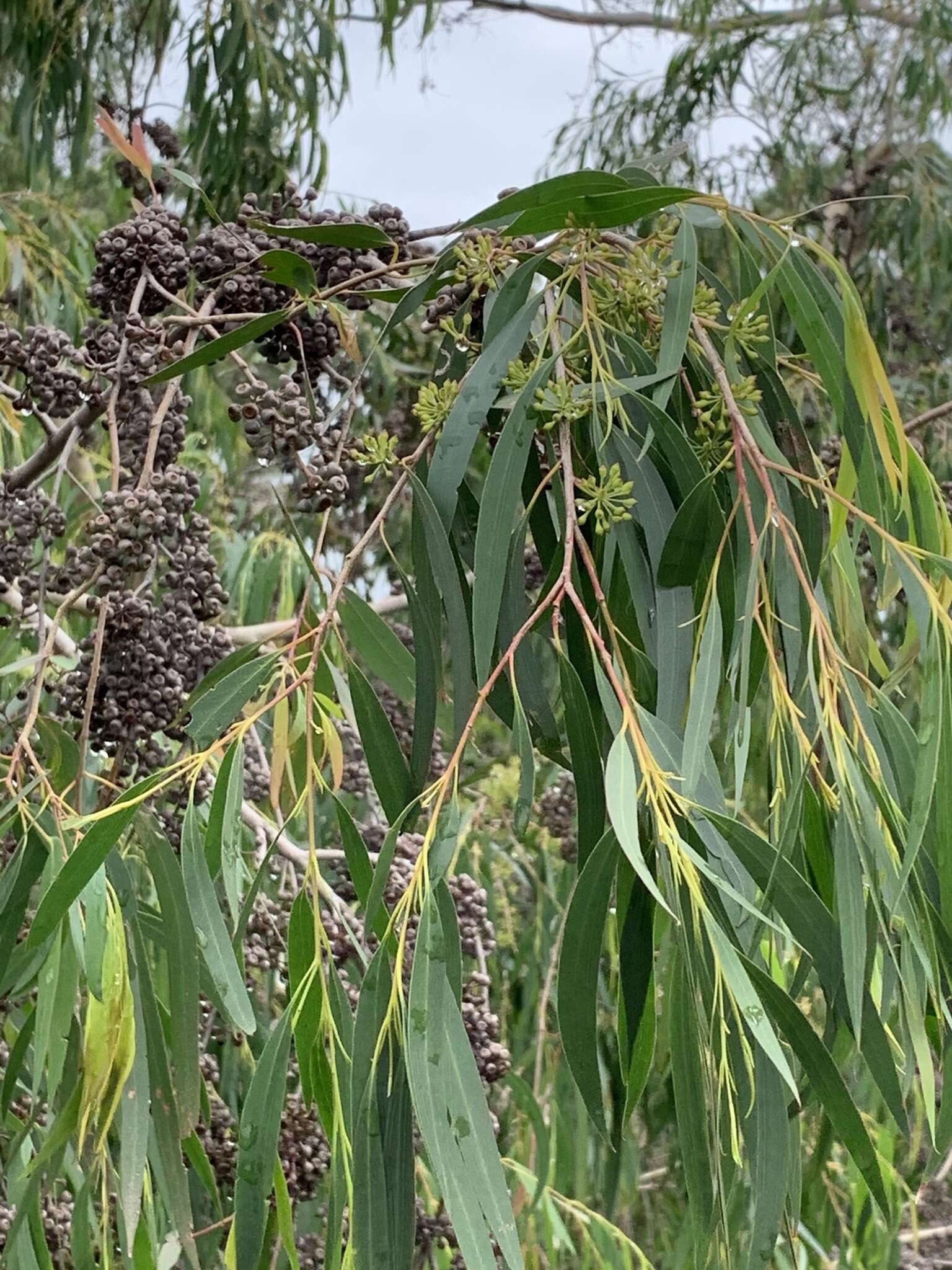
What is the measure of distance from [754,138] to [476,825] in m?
1.86

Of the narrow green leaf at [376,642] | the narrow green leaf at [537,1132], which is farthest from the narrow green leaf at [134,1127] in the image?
the narrow green leaf at [537,1132]

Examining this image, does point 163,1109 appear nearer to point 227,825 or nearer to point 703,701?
point 227,825

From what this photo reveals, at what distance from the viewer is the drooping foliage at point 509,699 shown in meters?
0.53

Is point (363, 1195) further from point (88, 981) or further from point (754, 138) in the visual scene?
point (754, 138)

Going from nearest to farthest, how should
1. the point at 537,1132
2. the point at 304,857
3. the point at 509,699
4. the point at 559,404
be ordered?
the point at 559,404 < the point at 509,699 < the point at 304,857 < the point at 537,1132

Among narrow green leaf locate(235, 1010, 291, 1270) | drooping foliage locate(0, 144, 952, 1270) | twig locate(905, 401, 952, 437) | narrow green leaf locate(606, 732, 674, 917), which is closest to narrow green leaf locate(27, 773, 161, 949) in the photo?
drooping foliage locate(0, 144, 952, 1270)

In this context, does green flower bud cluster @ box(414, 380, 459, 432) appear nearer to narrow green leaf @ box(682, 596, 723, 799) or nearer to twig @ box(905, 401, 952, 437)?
narrow green leaf @ box(682, 596, 723, 799)

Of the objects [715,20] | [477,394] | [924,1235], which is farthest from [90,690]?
[715,20]

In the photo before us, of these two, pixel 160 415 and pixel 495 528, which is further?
pixel 160 415

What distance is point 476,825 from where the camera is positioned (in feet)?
5.81

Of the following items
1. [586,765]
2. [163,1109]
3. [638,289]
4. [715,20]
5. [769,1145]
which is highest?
[715,20]

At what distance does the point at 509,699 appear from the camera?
68 cm

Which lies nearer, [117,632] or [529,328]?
[529,328]

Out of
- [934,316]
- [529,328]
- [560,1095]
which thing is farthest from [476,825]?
[934,316]
